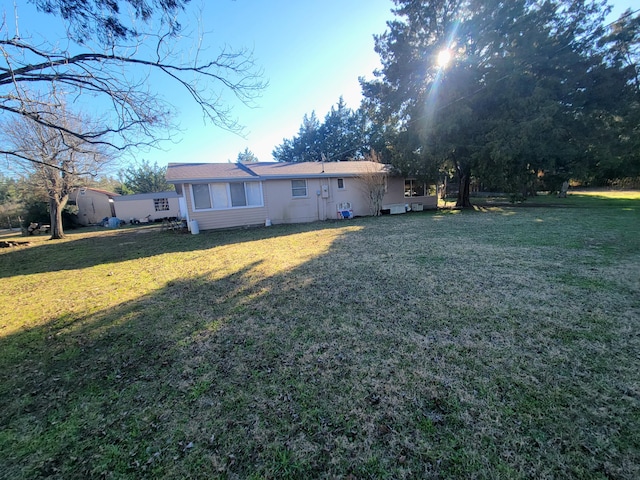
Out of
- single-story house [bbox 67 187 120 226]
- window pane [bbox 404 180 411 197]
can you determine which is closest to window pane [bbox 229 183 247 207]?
window pane [bbox 404 180 411 197]

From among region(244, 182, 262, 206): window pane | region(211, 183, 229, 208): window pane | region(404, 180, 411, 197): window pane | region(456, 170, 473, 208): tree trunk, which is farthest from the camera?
region(456, 170, 473, 208): tree trunk

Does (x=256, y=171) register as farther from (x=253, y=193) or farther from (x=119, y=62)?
(x=119, y=62)

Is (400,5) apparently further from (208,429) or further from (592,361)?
(208,429)

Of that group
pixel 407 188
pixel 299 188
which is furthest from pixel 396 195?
pixel 299 188

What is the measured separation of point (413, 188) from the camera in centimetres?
1711

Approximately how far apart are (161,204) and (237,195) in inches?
576

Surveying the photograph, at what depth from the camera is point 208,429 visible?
1.92 meters

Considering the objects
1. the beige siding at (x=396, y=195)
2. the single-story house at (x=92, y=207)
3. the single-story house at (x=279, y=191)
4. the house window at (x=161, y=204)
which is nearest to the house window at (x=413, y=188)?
the beige siding at (x=396, y=195)

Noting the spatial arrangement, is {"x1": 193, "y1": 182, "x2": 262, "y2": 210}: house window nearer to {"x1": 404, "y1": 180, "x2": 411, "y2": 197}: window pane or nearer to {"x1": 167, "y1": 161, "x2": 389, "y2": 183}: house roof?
{"x1": 167, "y1": 161, "x2": 389, "y2": 183}: house roof

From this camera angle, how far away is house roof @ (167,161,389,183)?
37.8 ft

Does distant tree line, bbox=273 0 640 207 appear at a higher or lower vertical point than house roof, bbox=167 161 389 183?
higher

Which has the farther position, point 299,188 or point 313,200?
point 313,200

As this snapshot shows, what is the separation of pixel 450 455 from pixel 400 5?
20.0 meters

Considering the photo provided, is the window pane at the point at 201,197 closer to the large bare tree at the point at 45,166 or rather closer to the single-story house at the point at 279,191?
the single-story house at the point at 279,191
